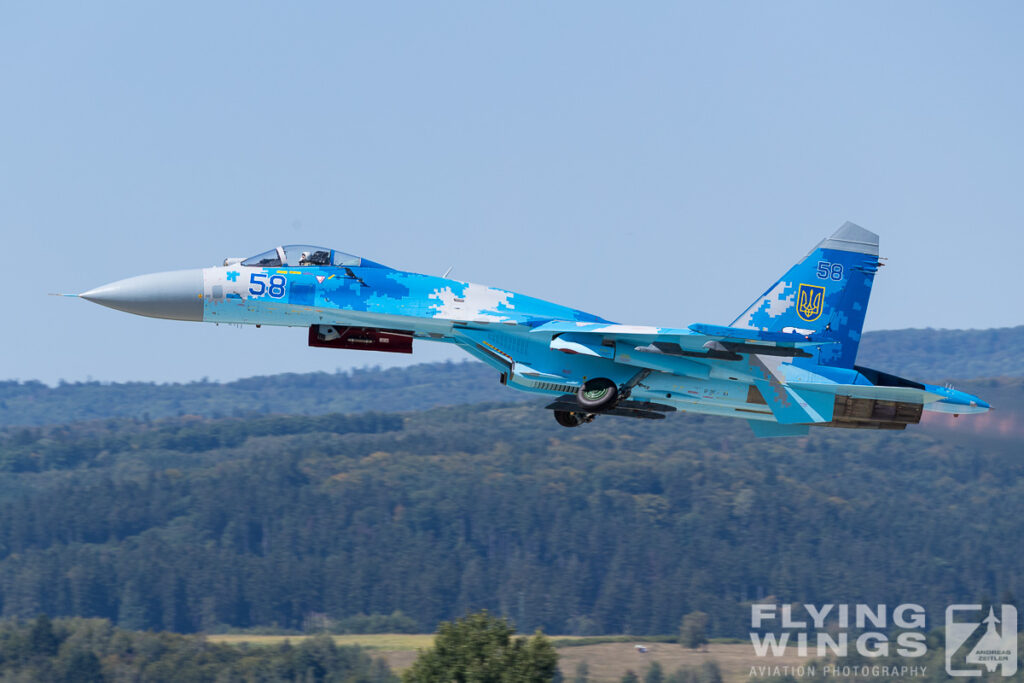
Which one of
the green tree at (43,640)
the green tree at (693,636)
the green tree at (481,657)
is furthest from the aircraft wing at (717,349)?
the green tree at (693,636)

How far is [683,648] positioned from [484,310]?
292 feet

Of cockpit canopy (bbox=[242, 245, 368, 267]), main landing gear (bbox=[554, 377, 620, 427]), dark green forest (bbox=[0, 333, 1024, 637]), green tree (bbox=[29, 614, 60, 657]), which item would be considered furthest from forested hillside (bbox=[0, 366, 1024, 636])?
cockpit canopy (bbox=[242, 245, 368, 267])

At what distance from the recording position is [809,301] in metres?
23.5

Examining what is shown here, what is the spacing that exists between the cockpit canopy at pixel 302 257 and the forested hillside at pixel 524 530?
368ft

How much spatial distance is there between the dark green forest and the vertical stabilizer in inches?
4090

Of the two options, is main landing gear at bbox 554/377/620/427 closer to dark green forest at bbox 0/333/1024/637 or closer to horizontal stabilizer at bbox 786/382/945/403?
horizontal stabilizer at bbox 786/382/945/403

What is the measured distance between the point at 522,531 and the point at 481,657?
109198 mm

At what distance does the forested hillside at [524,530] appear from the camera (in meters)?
136

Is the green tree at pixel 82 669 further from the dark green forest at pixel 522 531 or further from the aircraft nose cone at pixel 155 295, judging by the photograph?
the aircraft nose cone at pixel 155 295

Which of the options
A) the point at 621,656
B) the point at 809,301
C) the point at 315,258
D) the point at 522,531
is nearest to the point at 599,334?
the point at 809,301

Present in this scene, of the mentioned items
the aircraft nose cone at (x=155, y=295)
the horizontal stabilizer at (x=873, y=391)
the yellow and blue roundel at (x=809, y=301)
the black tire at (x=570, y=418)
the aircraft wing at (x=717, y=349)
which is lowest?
the black tire at (x=570, y=418)

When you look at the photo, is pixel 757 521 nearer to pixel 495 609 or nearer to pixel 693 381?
pixel 495 609

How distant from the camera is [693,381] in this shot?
893 inches

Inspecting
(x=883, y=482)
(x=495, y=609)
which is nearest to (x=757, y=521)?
(x=883, y=482)
